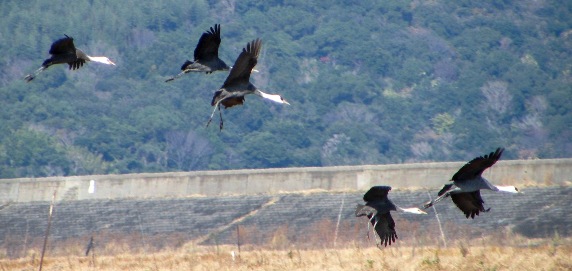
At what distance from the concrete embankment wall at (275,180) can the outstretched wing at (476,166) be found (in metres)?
16.3

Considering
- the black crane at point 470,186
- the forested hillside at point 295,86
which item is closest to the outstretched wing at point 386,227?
the black crane at point 470,186

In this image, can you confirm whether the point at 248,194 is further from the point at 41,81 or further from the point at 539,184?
the point at 41,81

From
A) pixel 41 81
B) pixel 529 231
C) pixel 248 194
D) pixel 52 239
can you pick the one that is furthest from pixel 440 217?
pixel 41 81

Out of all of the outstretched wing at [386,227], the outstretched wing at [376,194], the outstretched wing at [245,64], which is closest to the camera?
the outstretched wing at [245,64]

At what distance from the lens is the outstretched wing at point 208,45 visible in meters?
21.9

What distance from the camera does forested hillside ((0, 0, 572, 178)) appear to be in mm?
82375

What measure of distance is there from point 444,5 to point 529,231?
6952 centimetres

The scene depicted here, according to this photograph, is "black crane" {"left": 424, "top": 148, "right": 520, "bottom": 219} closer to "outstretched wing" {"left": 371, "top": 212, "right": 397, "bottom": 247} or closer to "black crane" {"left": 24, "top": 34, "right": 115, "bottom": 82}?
"outstretched wing" {"left": 371, "top": 212, "right": 397, "bottom": 247}

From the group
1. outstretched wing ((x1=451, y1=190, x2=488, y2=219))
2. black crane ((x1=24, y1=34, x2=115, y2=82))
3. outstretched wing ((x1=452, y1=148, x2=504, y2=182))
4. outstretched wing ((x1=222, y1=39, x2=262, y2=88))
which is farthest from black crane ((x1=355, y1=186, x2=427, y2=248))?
black crane ((x1=24, y1=34, x2=115, y2=82))

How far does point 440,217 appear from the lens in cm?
3662

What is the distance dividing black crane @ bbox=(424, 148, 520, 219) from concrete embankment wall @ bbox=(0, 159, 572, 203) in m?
15.5

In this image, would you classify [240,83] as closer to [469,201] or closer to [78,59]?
[78,59]

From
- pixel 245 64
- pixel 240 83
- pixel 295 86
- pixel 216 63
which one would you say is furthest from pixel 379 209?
pixel 295 86

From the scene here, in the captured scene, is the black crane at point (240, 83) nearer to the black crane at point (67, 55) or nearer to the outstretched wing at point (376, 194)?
the black crane at point (67, 55)
